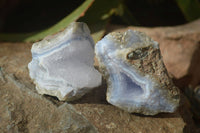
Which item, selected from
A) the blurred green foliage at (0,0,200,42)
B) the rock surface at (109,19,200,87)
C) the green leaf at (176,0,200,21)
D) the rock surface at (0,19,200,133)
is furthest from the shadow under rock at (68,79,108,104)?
the green leaf at (176,0,200,21)

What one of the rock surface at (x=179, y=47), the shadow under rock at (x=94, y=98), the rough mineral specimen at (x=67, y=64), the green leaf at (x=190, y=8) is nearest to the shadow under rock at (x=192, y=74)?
the rock surface at (x=179, y=47)

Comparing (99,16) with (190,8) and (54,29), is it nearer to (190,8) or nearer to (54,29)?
(54,29)

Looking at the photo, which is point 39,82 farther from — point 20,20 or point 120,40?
point 20,20

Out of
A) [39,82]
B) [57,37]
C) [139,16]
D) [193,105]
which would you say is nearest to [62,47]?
[57,37]

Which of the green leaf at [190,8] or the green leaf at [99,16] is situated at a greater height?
the green leaf at [99,16]

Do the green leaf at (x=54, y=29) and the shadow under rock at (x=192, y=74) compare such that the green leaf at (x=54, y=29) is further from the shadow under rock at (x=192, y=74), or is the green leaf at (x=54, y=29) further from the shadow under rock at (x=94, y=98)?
the shadow under rock at (x=192, y=74)

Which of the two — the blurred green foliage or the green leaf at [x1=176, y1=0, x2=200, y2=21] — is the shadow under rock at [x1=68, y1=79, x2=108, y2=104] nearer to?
the blurred green foliage
